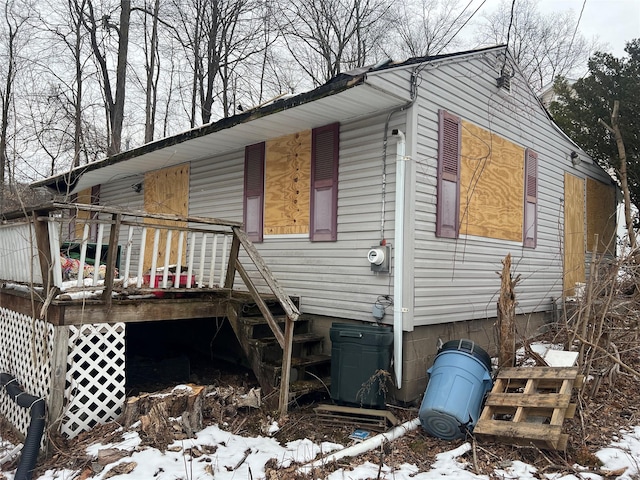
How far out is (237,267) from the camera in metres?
5.64

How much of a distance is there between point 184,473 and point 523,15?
24.8 m

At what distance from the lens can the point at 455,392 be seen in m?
4.42

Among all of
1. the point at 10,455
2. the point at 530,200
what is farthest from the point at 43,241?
the point at 530,200

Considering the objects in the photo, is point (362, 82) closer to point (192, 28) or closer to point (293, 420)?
point (293, 420)

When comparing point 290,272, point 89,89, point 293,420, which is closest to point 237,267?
point 290,272

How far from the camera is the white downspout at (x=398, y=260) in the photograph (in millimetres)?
5262

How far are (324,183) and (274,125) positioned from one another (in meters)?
1.02

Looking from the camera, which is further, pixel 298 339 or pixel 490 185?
pixel 490 185

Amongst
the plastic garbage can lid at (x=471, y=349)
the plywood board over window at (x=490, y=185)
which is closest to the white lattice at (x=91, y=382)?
the plastic garbage can lid at (x=471, y=349)

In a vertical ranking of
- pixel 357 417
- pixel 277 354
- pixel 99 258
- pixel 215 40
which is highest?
pixel 215 40

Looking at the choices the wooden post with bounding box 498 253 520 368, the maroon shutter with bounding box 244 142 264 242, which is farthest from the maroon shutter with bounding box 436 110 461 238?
the maroon shutter with bounding box 244 142 264 242

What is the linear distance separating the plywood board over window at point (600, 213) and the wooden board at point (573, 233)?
17.7 inches

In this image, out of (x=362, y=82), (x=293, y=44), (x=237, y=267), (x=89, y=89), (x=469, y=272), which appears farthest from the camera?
(x=293, y=44)

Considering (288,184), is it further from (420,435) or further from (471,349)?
(420,435)
